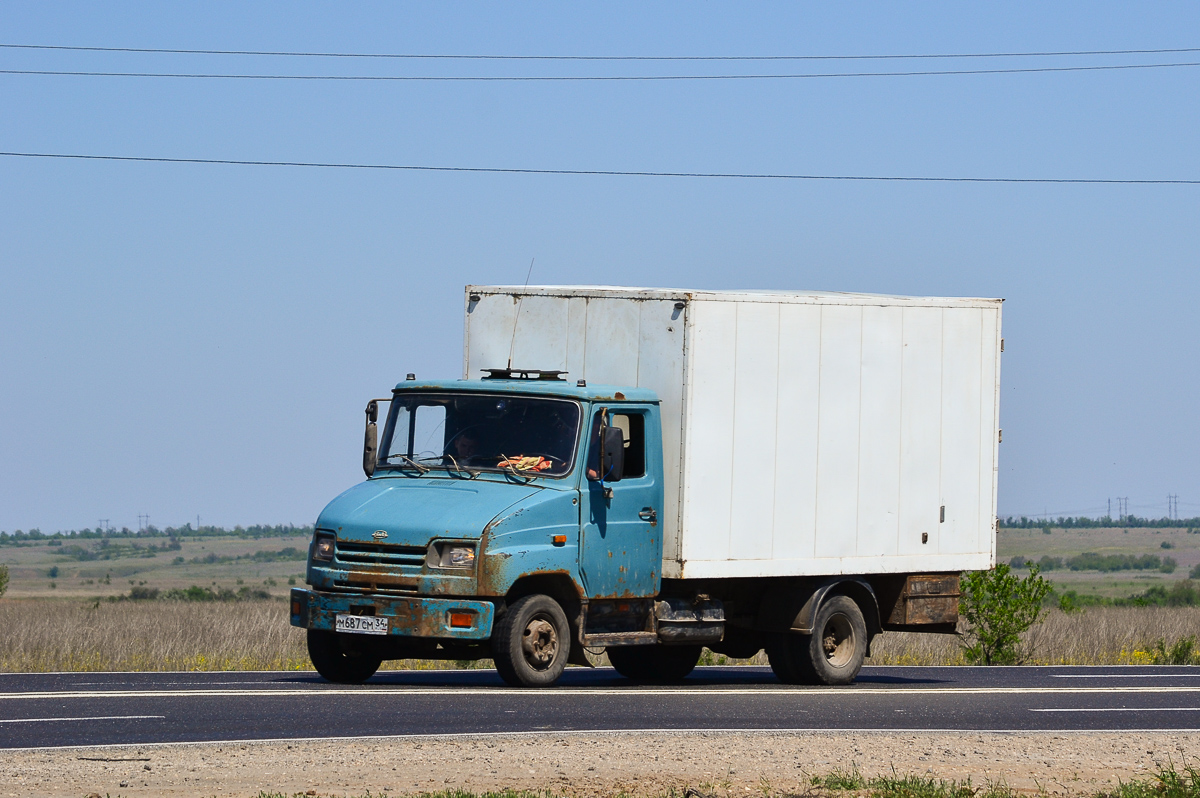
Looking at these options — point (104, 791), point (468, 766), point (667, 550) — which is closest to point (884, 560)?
point (667, 550)

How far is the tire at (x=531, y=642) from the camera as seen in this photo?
1403cm

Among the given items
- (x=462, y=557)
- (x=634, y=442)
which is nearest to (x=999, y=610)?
(x=634, y=442)

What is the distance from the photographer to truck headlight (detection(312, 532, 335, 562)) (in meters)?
14.4

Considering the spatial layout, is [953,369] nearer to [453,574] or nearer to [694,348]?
[694,348]

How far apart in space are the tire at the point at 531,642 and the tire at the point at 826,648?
2749mm

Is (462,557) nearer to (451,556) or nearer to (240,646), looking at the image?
(451,556)

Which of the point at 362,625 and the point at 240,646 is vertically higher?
the point at 362,625

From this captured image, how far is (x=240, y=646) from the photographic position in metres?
22.0

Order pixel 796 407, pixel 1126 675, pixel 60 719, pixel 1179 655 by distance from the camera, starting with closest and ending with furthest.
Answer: pixel 60 719, pixel 796 407, pixel 1126 675, pixel 1179 655

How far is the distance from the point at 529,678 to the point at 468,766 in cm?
426

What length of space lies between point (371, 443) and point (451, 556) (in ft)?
6.25

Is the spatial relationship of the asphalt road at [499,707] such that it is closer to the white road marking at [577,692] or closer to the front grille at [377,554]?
the white road marking at [577,692]

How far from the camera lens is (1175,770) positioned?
10.8 meters

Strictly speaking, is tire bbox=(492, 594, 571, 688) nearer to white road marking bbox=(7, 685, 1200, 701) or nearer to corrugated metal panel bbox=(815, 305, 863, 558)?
white road marking bbox=(7, 685, 1200, 701)
